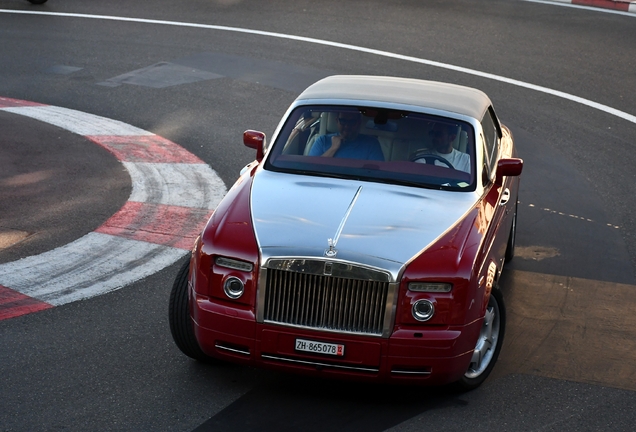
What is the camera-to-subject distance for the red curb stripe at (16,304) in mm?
6887

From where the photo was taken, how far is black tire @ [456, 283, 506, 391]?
231 inches

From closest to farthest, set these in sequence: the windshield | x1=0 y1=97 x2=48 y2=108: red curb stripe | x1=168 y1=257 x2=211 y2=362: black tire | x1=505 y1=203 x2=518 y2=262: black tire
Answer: x1=168 y1=257 x2=211 y2=362: black tire → the windshield → x1=505 y1=203 x2=518 y2=262: black tire → x1=0 y1=97 x2=48 y2=108: red curb stripe

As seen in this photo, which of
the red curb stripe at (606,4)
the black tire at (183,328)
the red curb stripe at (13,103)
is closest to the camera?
the black tire at (183,328)

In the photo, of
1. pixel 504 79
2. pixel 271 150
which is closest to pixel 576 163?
pixel 504 79

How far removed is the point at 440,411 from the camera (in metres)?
5.69

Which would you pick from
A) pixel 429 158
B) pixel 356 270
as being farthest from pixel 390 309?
pixel 429 158

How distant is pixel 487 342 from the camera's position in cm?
605

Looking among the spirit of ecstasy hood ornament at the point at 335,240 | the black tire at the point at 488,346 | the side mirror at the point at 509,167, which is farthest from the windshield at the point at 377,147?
the black tire at the point at 488,346

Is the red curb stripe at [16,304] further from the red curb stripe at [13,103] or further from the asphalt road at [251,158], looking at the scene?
the red curb stripe at [13,103]

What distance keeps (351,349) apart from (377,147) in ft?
6.47

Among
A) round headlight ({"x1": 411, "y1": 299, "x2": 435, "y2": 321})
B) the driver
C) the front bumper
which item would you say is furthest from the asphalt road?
the driver

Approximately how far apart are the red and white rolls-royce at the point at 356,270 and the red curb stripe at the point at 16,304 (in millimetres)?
1386

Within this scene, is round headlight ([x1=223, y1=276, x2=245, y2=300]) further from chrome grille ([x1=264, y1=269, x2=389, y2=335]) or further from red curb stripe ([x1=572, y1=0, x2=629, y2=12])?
red curb stripe ([x1=572, y1=0, x2=629, y2=12])

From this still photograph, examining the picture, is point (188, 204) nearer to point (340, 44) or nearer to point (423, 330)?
point (423, 330)
